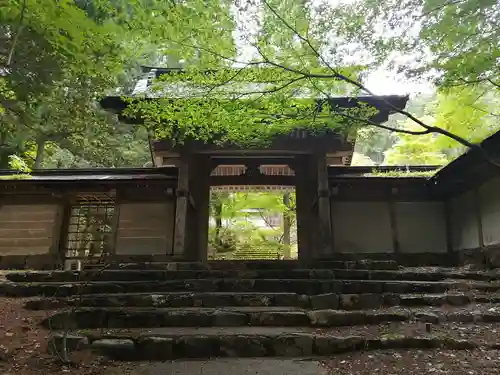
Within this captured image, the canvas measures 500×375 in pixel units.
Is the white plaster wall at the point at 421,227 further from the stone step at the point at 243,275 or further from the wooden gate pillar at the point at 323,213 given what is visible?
the stone step at the point at 243,275

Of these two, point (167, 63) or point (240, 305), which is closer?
point (240, 305)

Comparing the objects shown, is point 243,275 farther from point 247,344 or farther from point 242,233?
point 242,233

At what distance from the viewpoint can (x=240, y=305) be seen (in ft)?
18.9

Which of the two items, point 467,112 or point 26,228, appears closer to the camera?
point 467,112

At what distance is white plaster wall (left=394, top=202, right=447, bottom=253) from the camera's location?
10.9 m

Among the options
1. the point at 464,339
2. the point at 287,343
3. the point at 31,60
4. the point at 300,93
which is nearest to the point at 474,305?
the point at 464,339

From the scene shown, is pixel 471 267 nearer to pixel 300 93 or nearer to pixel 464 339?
pixel 464 339

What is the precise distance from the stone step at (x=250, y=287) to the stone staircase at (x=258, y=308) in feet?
0.06

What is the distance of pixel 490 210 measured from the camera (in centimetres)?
907

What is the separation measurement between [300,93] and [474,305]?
439 centimetres

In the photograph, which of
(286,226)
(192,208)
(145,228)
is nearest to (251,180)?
(192,208)

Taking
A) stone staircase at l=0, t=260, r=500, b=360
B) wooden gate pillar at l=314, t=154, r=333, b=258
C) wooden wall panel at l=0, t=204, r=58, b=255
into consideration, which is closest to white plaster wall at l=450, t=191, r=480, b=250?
stone staircase at l=0, t=260, r=500, b=360

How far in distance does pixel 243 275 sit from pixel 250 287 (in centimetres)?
45

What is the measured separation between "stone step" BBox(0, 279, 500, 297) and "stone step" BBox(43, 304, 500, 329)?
1.07 m
